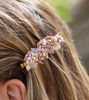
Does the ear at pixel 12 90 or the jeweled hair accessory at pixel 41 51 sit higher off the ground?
the jeweled hair accessory at pixel 41 51

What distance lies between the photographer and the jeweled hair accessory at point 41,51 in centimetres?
127

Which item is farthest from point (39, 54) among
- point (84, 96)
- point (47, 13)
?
point (84, 96)

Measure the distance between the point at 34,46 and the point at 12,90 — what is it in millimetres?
235

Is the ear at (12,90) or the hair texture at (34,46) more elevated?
the hair texture at (34,46)

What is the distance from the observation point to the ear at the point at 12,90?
4.21 ft

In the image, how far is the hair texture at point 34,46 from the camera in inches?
50.0

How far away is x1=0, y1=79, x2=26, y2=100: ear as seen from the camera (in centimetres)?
128

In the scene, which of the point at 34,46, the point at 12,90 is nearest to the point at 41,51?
the point at 34,46

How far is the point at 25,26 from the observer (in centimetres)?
129

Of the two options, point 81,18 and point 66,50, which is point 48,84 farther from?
point 81,18

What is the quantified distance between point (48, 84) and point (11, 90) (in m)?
0.19

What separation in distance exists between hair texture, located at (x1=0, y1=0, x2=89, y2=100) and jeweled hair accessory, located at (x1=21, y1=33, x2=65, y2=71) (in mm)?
25

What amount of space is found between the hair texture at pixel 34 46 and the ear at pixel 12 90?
29 millimetres

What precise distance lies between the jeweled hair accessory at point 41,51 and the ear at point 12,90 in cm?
9
